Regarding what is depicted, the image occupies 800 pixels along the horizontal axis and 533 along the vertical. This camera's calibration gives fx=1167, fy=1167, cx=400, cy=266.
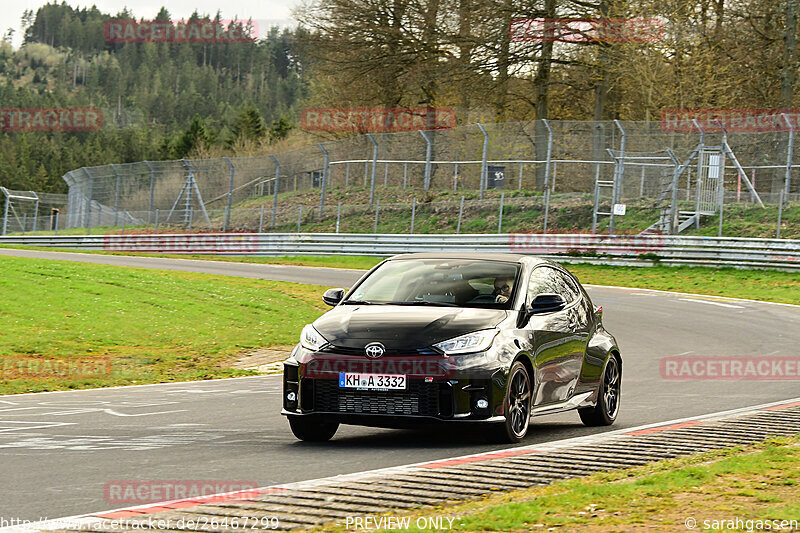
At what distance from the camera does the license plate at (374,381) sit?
27.6ft

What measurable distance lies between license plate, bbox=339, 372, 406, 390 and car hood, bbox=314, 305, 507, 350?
Answer: 0.69ft

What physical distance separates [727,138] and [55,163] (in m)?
143

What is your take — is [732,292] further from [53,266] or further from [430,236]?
[53,266]

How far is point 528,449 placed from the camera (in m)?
8.37

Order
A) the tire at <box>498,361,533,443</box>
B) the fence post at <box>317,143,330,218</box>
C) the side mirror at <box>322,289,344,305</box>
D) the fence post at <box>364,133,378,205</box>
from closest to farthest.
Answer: the tire at <box>498,361,533,443</box>, the side mirror at <box>322,289,344,305</box>, the fence post at <box>364,133,378,205</box>, the fence post at <box>317,143,330,218</box>

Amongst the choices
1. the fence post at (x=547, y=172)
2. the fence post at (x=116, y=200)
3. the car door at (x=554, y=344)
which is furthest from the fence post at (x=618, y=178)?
the car door at (x=554, y=344)

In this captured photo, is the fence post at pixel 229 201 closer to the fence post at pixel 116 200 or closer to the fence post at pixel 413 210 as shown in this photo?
the fence post at pixel 116 200

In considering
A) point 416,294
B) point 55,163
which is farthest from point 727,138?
point 55,163

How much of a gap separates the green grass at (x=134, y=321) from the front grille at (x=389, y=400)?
228 inches

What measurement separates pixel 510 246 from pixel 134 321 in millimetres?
18084

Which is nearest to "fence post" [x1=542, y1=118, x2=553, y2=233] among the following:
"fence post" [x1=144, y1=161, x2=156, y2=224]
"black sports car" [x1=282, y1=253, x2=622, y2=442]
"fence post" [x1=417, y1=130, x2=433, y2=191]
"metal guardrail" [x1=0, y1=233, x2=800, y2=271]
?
"metal guardrail" [x1=0, y1=233, x2=800, y2=271]

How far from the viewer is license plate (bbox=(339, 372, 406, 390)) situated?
27.6 feet

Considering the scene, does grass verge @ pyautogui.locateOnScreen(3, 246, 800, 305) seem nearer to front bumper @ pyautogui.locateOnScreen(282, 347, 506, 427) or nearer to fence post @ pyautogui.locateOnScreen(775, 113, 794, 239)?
fence post @ pyautogui.locateOnScreen(775, 113, 794, 239)

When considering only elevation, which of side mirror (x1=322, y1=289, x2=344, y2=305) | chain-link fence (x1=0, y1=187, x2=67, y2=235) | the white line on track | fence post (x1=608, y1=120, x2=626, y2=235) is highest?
fence post (x1=608, y1=120, x2=626, y2=235)
